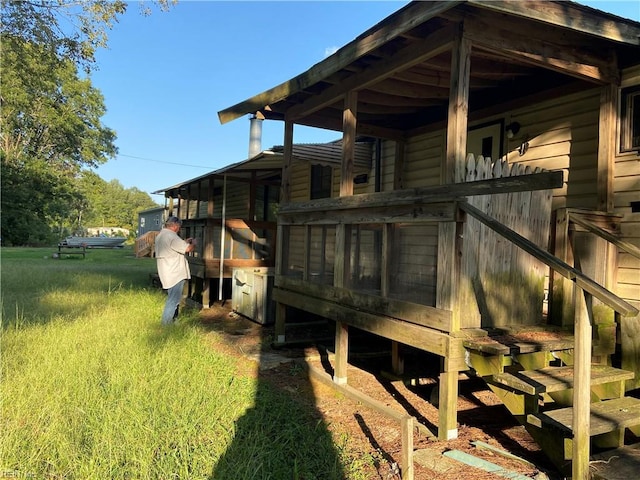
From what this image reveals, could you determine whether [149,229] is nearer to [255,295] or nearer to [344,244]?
[255,295]

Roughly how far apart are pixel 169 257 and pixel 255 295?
5.91 ft

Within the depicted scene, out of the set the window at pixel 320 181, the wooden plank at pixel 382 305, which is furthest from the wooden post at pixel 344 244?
the window at pixel 320 181

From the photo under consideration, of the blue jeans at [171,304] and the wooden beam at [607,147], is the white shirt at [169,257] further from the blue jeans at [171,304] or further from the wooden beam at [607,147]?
the wooden beam at [607,147]

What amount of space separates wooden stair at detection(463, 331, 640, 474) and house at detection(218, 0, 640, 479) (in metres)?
0.01

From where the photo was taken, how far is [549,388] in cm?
307

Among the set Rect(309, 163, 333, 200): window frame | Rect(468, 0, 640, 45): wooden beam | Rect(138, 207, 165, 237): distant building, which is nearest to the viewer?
Rect(468, 0, 640, 45): wooden beam

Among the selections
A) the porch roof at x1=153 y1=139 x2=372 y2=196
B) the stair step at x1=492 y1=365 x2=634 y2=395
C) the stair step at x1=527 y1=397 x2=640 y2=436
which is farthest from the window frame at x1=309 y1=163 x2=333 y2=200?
the stair step at x1=527 y1=397 x2=640 y2=436

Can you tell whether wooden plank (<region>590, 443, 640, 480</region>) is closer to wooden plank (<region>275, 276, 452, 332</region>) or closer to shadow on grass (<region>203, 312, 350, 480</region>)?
wooden plank (<region>275, 276, 452, 332</region>)

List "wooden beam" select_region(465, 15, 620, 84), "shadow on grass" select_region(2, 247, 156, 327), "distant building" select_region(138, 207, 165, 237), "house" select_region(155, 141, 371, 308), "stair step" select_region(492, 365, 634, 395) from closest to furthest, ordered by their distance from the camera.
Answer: "stair step" select_region(492, 365, 634, 395), "wooden beam" select_region(465, 15, 620, 84), "shadow on grass" select_region(2, 247, 156, 327), "house" select_region(155, 141, 371, 308), "distant building" select_region(138, 207, 165, 237)

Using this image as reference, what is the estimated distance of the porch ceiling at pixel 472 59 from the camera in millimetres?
3664

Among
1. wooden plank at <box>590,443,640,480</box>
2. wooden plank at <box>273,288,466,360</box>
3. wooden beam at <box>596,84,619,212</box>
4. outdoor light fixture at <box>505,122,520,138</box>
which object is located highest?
outdoor light fixture at <box>505,122,520,138</box>

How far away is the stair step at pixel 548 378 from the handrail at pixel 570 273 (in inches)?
30.2

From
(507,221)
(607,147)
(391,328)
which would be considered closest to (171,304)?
(391,328)

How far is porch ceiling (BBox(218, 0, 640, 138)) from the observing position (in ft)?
12.0
